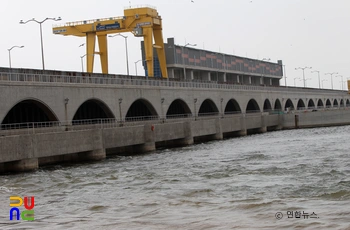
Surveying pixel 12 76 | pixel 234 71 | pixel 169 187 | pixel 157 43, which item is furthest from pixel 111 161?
pixel 234 71

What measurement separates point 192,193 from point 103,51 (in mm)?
51244

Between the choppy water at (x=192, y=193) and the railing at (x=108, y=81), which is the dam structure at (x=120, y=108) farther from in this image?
the choppy water at (x=192, y=193)

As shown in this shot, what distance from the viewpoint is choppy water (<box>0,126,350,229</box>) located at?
1811 cm

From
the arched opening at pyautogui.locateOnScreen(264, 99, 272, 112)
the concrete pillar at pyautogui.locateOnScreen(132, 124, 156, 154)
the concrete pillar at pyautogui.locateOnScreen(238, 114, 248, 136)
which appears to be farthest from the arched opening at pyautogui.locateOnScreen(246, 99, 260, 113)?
the concrete pillar at pyautogui.locateOnScreen(132, 124, 156, 154)

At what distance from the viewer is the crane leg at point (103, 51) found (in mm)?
72688

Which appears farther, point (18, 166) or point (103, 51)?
point (103, 51)

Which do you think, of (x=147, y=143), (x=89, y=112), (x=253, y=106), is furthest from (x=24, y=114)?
(x=253, y=106)

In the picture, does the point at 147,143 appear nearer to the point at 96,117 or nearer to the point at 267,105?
the point at 96,117

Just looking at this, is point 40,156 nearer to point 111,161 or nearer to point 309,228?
point 111,161

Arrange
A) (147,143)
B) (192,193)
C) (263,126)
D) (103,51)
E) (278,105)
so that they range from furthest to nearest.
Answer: (278,105) → (263,126) → (103,51) → (147,143) → (192,193)

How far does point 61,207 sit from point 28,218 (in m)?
2.65

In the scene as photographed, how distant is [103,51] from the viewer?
73250 mm

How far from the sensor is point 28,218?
1981cm

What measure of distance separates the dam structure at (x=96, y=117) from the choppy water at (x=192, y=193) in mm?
2437
